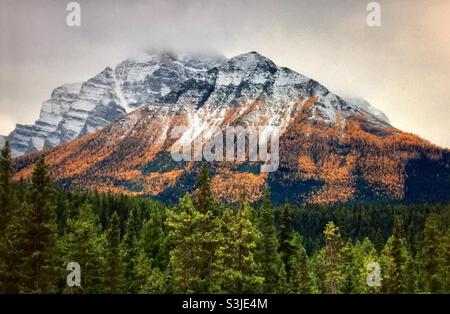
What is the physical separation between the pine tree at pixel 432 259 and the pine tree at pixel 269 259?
707 inches

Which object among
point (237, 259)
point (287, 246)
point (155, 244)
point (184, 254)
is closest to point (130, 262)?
point (155, 244)

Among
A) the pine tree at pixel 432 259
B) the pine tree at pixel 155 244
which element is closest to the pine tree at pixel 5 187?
the pine tree at pixel 155 244

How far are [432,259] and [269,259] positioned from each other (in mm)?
20424

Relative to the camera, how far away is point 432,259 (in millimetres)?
69312

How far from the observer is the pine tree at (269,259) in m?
60.6

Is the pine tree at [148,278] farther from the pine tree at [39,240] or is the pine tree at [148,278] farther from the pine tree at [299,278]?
the pine tree at [299,278]

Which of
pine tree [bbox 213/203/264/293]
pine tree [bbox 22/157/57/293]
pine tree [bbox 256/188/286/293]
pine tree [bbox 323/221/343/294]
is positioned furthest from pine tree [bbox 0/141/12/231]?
pine tree [bbox 323/221/343/294]

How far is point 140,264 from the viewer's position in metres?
60.9

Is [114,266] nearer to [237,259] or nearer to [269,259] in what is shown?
[237,259]

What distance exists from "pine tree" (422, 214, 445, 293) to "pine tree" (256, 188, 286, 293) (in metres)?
18.0
